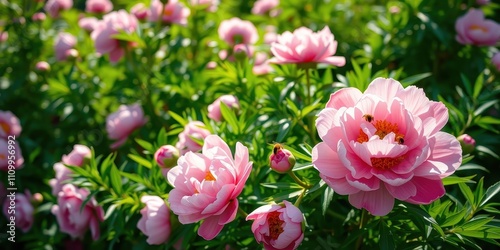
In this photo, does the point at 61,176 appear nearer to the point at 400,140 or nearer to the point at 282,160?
the point at 282,160

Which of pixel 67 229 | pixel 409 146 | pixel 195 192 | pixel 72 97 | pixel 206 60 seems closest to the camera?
pixel 409 146

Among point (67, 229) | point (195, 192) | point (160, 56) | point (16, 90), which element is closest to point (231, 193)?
point (195, 192)

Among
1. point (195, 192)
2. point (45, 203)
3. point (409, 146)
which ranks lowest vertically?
point (45, 203)

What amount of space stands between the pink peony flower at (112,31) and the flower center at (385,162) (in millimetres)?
1132

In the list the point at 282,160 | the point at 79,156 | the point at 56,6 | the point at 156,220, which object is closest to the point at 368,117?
the point at 282,160

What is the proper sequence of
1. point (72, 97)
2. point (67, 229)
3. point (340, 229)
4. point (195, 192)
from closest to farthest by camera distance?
point (195, 192) → point (340, 229) → point (67, 229) → point (72, 97)

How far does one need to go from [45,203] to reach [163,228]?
2.89 ft

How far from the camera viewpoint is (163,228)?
4.16 feet

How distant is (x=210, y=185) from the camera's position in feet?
3.26

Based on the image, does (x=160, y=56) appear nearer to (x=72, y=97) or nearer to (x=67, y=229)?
(x=72, y=97)

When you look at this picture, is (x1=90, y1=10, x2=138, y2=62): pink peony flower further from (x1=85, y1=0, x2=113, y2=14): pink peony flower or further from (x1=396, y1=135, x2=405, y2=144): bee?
(x1=396, y1=135, x2=405, y2=144): bee

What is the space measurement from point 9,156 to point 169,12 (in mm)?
748

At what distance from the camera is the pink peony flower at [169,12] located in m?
1.99

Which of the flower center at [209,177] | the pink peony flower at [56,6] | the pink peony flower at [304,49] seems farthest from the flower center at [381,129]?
the pink peony flower at [56,6]
